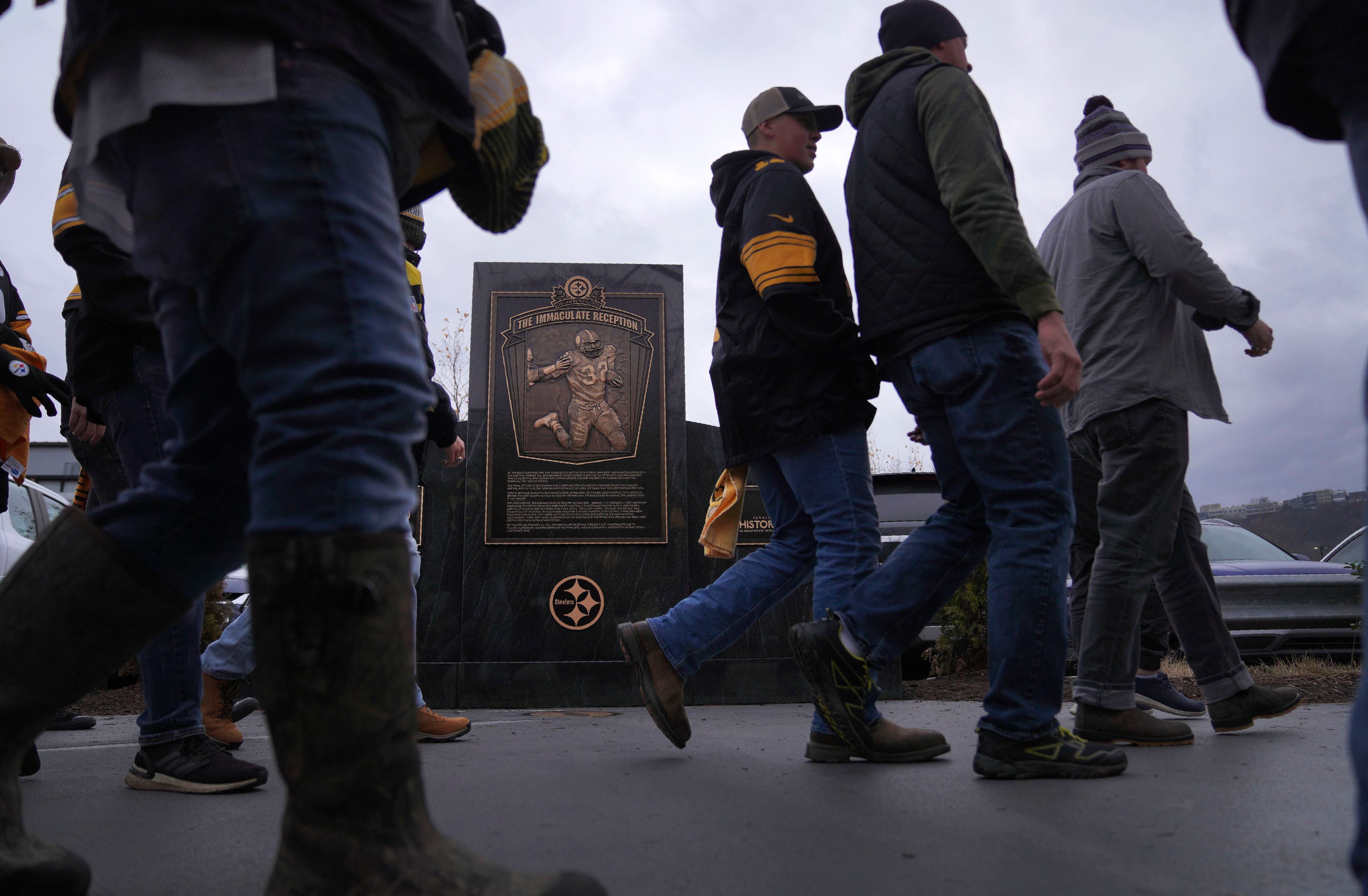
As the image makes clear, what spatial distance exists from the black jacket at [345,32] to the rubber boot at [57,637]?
2.02ft

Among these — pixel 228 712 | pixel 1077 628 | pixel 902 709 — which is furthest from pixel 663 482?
pixel 228 712

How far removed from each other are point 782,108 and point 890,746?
2158 mm

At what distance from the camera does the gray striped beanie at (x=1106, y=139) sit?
3416mm

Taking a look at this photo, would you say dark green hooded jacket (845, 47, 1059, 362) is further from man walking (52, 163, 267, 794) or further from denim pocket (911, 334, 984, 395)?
man walking (52, 163, 267, 794)

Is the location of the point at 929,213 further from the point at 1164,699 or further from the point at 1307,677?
the point at 1307,677

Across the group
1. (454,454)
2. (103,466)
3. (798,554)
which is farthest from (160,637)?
(798,554)

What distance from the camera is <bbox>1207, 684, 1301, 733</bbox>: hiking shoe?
3.02 metres

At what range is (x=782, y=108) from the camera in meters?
3.32

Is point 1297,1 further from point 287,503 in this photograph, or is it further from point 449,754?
point 449,754

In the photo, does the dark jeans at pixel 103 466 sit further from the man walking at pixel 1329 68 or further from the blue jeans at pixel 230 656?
the man walking at pixel 1329 68

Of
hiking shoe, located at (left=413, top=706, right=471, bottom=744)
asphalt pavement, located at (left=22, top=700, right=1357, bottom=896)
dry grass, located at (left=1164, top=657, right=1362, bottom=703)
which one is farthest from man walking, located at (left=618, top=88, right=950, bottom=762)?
dry grass, located at (left=1164, top=657, right=1362, bottom=703)

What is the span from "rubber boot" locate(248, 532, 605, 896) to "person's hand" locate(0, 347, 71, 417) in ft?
8.50

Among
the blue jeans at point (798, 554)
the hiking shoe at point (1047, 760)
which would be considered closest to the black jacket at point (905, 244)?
the blue jeans at point (798, 554)

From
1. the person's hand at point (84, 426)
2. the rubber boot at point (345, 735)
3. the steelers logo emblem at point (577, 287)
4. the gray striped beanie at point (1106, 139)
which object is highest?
the steelers logo emblem at point (577, 287)
